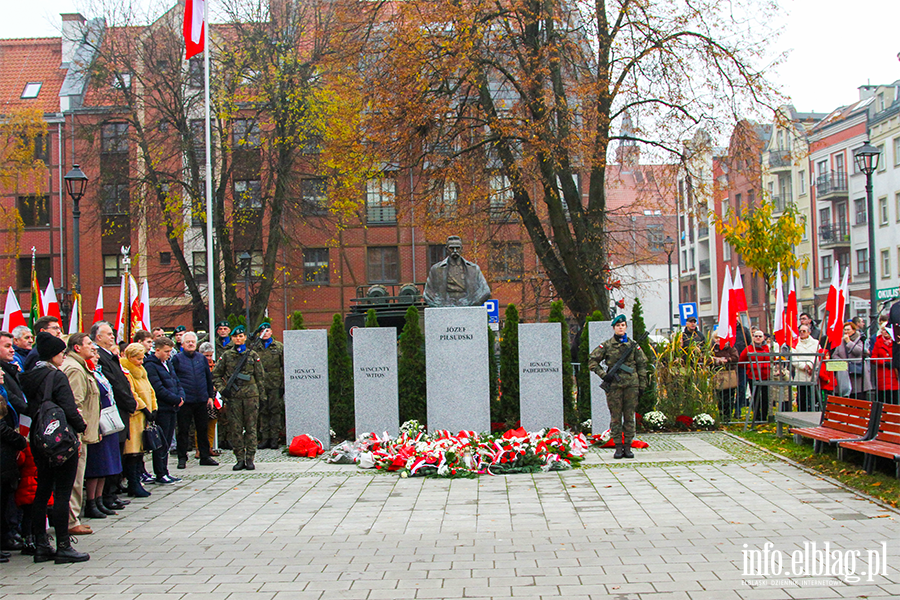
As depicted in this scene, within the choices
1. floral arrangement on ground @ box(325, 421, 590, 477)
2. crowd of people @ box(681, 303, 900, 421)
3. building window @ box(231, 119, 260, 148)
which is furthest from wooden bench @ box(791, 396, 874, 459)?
building window @ box(231, 119, 260, 148)

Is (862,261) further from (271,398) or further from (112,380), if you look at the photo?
(112,380)

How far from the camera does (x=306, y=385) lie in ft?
48.0

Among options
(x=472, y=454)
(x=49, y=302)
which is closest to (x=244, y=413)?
(x=472, y=454)

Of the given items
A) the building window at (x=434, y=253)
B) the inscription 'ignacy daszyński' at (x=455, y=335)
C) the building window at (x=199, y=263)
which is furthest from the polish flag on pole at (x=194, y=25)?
the building window at (x=434, y=253)

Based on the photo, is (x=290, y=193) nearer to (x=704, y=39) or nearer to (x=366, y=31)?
(x=366, y=31)

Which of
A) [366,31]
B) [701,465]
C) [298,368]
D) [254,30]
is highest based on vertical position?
[254,30]

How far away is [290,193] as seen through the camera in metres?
33.5

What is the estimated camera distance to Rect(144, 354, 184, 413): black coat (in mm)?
11469

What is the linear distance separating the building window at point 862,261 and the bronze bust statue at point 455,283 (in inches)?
1706

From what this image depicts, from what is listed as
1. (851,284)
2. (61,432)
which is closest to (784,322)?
(61,432)

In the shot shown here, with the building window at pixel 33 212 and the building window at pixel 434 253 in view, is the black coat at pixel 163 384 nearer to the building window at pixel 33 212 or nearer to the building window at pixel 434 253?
the building window at pixel 434 253

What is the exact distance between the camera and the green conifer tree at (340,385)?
15.4 metres

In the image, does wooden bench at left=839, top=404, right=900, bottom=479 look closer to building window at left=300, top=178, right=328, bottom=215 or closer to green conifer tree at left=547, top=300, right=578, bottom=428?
green conifer tree at left=547, top=300, right=578, bottom=428

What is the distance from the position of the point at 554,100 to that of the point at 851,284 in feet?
130
